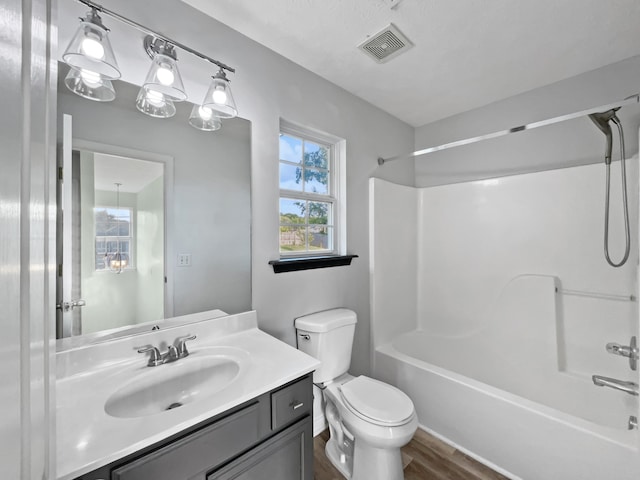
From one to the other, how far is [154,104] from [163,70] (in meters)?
0.14

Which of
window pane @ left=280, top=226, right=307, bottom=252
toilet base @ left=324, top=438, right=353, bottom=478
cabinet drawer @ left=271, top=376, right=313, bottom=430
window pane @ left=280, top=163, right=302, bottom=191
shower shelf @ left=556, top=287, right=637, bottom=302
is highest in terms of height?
window pane @ left=280, top=163, right=302, bottom=191

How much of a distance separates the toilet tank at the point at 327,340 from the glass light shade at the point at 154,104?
130 cm

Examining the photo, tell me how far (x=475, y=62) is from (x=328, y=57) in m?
0.96

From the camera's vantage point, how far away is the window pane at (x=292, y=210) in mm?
1765

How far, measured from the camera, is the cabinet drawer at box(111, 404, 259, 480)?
0.72 m

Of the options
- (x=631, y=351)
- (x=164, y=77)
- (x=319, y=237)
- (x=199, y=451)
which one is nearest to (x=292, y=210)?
(x=319, y=237)

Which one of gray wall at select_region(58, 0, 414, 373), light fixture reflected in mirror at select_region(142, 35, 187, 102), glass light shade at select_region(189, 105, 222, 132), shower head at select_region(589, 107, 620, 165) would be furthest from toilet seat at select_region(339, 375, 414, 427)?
shower head at select_region(589, 107, 620, 165)

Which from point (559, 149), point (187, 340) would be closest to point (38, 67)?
point (187, 340)

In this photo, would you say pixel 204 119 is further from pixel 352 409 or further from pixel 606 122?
pixel 606 122

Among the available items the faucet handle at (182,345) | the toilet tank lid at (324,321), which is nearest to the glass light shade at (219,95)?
the faucet handle at (182,345)

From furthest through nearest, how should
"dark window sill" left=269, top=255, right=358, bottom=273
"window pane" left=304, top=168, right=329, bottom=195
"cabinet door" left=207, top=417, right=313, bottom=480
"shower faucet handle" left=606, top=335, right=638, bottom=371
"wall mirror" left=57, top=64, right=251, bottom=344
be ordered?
1. "window pane" left=304, top=168, right=329, bottom=195
2. "dark window sill" left=269, top=255, right=358, bottom=273
3. "shower faucet handle" left=606, top=335, right=638, bottom=371
4. "wall mirror" left=57, top=64, right=251, bottom=344
5. "cabinet door" left=207, top=417, right=313, bottom=480

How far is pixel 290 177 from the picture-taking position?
1.81 metres

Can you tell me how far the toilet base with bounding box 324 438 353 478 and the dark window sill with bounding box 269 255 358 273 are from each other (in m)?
1.09

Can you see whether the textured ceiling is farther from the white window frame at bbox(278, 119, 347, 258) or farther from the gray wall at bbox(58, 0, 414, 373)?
the white window frame at bbox(278, 119, 347, 258)
